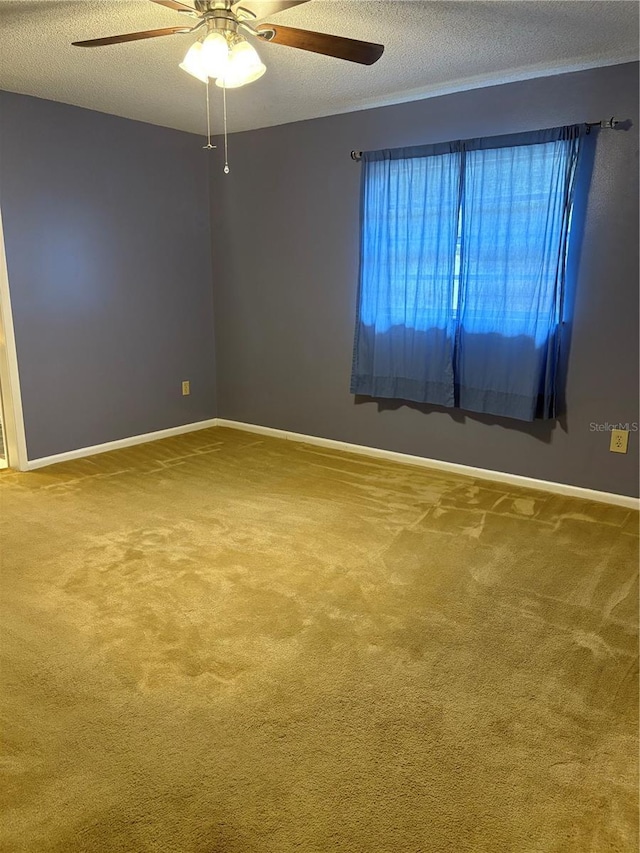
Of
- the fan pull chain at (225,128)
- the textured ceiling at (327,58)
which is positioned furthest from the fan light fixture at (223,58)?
the fan pull chain at (225,128)

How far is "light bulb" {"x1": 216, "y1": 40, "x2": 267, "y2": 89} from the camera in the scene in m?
2.35

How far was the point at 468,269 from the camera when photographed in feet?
12.1

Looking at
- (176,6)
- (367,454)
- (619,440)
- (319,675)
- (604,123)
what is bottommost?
(319,675)

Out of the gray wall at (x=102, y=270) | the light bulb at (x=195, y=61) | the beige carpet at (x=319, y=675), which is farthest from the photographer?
the gray wall at (x=102, y=270)

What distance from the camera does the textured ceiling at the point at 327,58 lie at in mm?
2529

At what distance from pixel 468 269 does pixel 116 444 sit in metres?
2.85

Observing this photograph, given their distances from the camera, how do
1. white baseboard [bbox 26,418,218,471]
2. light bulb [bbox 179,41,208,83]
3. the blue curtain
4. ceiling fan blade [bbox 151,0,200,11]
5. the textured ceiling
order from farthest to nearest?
white baseboard [bbox 26,418,218,471] < the blue curtain < the textured ceiling < light bulb [bbox 179,41,208,83] < ceiling fan blade [bbox 151,0,200,11]

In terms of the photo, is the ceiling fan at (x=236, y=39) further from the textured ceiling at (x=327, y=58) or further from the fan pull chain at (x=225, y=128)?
the fan pull chain at (x=225, y=128)

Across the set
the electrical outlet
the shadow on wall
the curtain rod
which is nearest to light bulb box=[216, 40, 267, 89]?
the curtain rod

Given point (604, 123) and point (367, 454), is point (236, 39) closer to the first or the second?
point (604, 123)

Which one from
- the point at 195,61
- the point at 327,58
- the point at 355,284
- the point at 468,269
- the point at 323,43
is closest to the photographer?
the point at 323,43

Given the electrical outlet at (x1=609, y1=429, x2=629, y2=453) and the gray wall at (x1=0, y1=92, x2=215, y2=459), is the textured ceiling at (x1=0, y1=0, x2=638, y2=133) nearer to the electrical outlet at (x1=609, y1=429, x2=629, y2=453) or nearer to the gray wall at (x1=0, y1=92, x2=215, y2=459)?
the gray wall at (x1=0, y1=92, x2=215, y2=459)

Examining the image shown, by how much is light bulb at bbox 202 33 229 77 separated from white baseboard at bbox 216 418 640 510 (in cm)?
272

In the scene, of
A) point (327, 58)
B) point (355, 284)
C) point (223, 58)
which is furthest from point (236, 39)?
point (355, 284)
